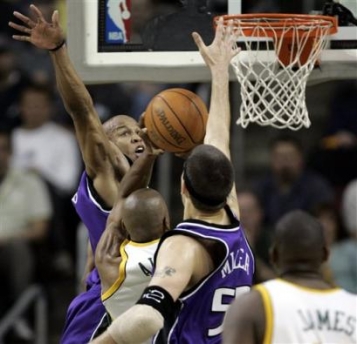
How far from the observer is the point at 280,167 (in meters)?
11.3

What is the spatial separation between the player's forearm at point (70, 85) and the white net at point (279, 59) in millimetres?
788

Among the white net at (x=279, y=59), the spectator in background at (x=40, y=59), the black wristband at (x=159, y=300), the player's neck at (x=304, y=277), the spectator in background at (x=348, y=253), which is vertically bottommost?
the spectator in background at (x=348, y=253)

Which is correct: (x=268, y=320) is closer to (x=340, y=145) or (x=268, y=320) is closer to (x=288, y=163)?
(x=288, y=163)

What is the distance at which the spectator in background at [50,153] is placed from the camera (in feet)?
38.2

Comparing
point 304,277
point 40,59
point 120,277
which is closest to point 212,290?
point 120,277

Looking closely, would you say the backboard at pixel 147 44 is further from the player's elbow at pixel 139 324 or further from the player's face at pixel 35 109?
the player's face at pixel 35 109

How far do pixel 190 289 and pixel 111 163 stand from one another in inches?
54.7

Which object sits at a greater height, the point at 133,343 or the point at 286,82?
the point at 286,82

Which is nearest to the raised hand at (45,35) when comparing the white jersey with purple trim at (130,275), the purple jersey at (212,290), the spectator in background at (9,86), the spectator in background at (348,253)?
the white jersey with purple trim at (130,275)

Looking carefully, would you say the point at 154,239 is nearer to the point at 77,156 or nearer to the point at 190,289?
the point at 190,289

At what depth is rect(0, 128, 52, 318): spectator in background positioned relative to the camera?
11.2 meters

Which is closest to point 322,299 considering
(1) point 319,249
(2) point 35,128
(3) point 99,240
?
(1) point 319,249

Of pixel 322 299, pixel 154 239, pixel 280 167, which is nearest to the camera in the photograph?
pixel 322 299

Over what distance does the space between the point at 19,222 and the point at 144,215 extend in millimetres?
5030
